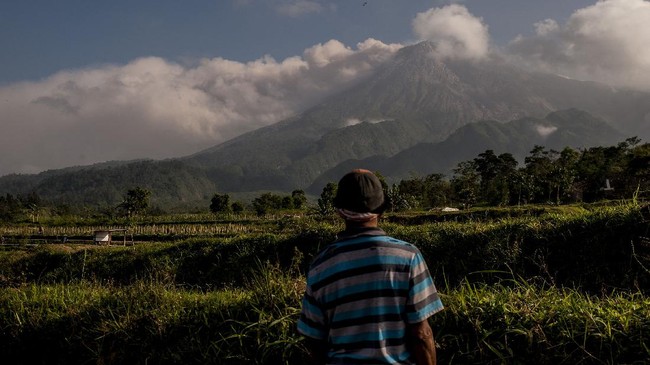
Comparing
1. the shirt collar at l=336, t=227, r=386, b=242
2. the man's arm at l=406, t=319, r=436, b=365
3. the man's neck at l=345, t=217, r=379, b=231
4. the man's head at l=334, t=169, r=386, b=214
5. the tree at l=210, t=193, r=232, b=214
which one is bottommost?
the tree at l=210, t=193, r=232, b=214

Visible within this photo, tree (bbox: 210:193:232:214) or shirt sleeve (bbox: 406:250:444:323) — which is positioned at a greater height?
shirt sleeve (bbox: 406:250:444:323)

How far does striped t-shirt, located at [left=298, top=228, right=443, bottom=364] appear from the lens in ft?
7.79

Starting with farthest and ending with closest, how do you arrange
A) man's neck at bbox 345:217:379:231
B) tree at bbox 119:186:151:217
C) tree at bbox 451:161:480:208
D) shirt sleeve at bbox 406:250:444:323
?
1. tree at bbox 119:186:151:217
2. tree at bbox 451:161:480:208
3. man's neck at bbox 345:217:379:231
4. shirt sleeve at bbox 406:250:444:323

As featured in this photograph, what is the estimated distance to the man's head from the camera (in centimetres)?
244

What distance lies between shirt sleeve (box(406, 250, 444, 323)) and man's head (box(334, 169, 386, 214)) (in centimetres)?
37

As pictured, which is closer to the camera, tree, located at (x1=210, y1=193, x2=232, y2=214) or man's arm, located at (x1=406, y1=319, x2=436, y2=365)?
man's arm, located at (x1=406, y1=319, x2=436, y2=365)

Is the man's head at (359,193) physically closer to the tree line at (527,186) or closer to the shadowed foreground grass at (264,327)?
the shadowed foreground grass at (264,327)

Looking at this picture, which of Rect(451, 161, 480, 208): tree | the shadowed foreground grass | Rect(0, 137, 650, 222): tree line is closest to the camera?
the shadowed foreground grass

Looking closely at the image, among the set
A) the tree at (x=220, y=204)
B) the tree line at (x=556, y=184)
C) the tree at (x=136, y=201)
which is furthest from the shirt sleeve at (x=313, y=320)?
the tree at (x=136, y=201)

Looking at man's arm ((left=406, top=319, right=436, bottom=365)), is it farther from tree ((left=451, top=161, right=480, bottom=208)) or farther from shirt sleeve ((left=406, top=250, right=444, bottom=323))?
tree ((left=451, top=161, right=480, bottom=208))

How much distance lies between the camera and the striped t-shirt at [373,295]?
238cm

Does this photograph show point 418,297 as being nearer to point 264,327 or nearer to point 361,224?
point 361,224

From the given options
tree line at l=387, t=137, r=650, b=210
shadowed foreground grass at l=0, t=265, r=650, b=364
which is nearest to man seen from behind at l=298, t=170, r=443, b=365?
shadowed foreground grass at l=0, t=265, r=650, b=364

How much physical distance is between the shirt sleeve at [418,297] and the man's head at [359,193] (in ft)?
1.20
